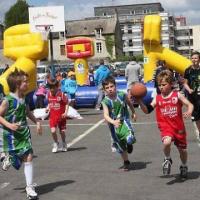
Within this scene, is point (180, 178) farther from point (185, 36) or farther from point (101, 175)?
point (185, 36)

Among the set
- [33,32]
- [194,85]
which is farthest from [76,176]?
[33,32]

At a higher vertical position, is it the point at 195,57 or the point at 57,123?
the point at 195,57

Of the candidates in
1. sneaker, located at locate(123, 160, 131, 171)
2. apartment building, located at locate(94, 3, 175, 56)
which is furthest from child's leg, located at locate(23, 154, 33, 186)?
apartment building, located at locate(94, 3, 175, 56)

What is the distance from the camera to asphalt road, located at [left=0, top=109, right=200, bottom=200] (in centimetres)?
703

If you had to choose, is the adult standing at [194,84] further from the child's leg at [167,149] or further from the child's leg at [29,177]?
the child's leg at [29,177]

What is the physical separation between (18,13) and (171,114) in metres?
101

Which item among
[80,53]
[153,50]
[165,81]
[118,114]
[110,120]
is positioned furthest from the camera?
[80,53]

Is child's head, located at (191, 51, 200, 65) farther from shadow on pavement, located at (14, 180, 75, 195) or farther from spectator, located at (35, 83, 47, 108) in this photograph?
spectator, located at (35, 83, 47, 108)

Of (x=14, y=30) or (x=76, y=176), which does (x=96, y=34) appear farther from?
(x=76, y=176)

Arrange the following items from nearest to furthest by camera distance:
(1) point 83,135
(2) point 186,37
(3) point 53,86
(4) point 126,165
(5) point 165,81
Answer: (5) point 165,81, (4) point 126,165, (3) point 53,86, (1) point 83,135, (2) point 186,37

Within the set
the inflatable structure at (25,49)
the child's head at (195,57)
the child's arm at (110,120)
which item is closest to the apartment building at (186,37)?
the inflatable structure at (25,49)

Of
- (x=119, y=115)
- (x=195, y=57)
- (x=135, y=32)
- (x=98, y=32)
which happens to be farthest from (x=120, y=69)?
(x=135, y=32)

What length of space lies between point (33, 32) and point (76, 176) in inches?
454

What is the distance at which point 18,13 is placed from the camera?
106m
